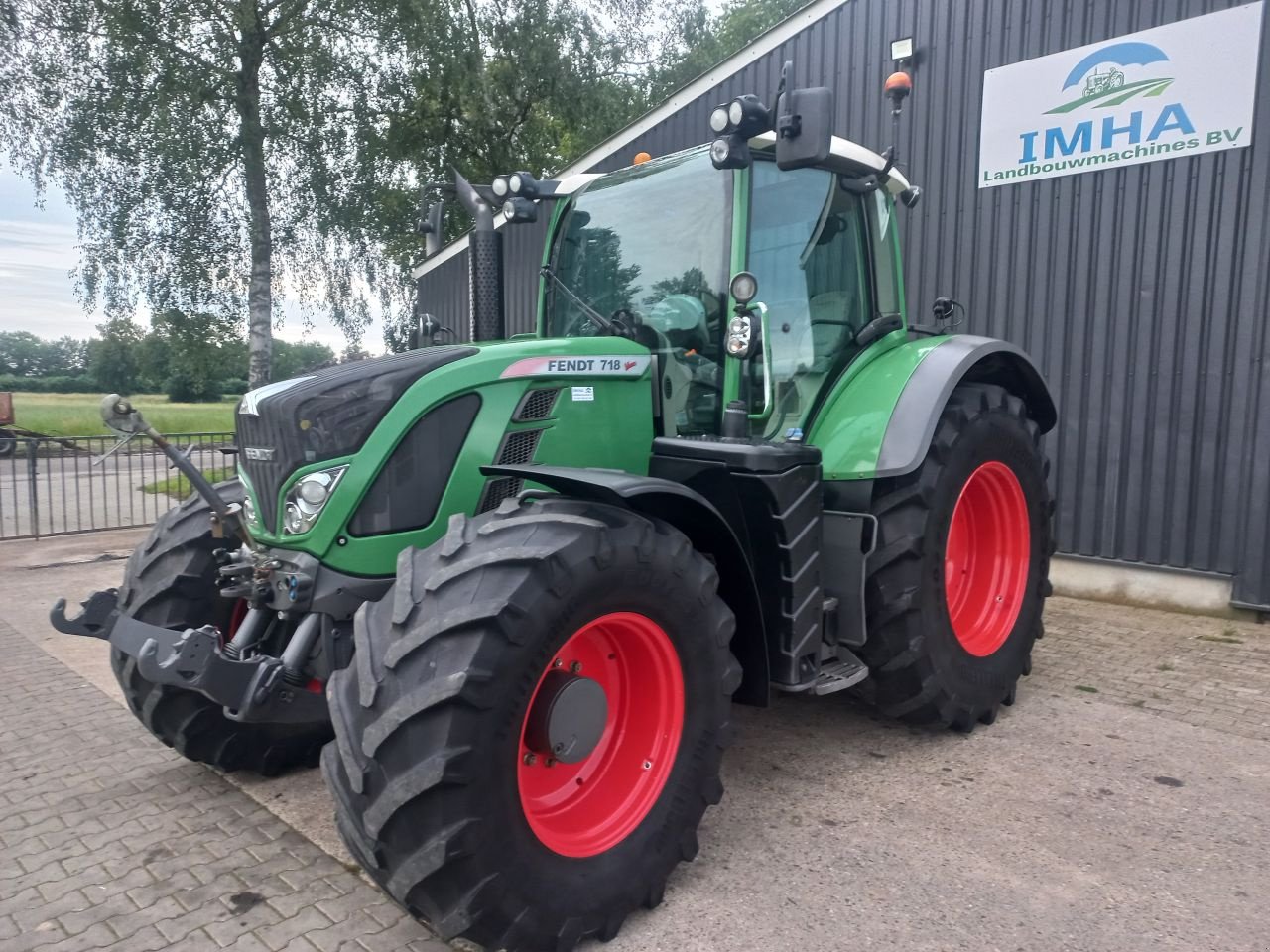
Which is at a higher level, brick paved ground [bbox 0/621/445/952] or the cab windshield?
the cab windshield

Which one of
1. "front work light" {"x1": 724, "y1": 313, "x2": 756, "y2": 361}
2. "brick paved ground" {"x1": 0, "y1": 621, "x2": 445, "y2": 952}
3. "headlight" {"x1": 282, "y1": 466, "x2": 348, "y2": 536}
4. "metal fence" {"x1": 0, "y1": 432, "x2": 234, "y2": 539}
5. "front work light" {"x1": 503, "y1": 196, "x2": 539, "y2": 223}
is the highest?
"front work light" {"x1": 503, "y1": 196, "x2": 539, "y2": 223}

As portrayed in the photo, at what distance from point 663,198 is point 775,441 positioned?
3.45ft

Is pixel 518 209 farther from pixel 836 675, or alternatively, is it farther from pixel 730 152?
pixel 836 675

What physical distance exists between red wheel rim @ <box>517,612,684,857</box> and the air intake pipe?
1.53 m

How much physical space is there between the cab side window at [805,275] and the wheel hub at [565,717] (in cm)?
143

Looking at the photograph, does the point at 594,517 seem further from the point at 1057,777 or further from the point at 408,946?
the point at 1057,777

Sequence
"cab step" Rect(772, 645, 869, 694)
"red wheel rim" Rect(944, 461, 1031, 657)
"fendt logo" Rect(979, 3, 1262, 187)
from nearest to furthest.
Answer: "cab step" Rect(772, 645, 869, 694), "red wheel rim" Rect(944, 461, 1031, 657), "fendt logo" Rect(979, 3, 1262, 187)

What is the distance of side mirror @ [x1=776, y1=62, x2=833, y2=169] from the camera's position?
2.82 metres

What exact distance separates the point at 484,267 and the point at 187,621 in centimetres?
173

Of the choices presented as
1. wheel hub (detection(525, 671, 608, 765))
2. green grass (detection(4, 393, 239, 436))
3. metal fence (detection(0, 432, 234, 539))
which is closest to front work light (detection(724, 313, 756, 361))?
wheel hub (detection(525, 671, 608, 765))

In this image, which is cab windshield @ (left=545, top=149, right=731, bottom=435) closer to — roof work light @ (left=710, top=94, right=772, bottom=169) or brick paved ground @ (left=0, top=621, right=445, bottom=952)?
roof work light @ (left=710, top=94, right=772, bottom=169)

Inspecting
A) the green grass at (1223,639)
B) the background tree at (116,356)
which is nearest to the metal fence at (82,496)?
the background tree at (116,356)

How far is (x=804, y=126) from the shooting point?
286cm

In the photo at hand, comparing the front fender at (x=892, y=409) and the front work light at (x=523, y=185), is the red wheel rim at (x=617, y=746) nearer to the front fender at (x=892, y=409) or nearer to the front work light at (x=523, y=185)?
the front fender at (x=892, y=409)
